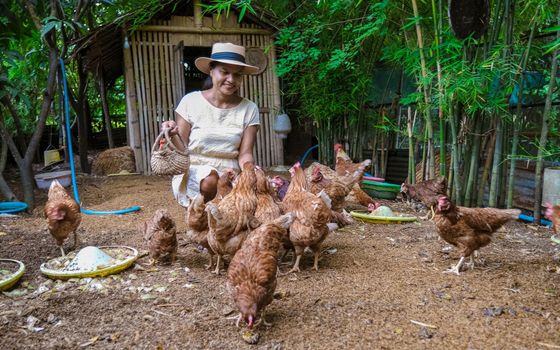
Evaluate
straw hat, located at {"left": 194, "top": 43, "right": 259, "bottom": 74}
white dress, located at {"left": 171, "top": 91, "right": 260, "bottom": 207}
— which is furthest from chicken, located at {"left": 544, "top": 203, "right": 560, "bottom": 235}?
straw hat, located at {"left": 194, "top": 43, "right": 259, "bottom": 74}

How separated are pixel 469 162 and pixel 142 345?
14.1 ft

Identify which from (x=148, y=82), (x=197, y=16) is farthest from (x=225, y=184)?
(x=197, y=16)

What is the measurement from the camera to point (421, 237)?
4.39 m

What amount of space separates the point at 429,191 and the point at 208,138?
9.19 feet

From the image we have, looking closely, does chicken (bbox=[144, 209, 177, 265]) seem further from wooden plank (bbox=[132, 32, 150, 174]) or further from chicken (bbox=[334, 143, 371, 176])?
wooden plank (bbox=[132, 32, 150, 174])

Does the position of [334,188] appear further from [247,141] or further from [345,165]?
[345,165]

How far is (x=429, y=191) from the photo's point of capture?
17.0 feet

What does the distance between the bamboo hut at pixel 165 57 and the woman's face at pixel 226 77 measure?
468 centimetres

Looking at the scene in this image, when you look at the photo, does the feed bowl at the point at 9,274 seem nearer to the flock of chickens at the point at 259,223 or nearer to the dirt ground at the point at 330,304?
the dirt ground at the point at 330,304

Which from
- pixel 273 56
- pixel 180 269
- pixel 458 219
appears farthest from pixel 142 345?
pixel 273 56

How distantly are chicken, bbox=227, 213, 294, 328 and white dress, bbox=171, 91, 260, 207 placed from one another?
5.86 feet

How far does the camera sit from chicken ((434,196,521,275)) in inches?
131

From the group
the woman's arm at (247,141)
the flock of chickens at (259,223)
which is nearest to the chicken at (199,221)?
the flock of chickens at (259,223)

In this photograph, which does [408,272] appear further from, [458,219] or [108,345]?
[108,345]
